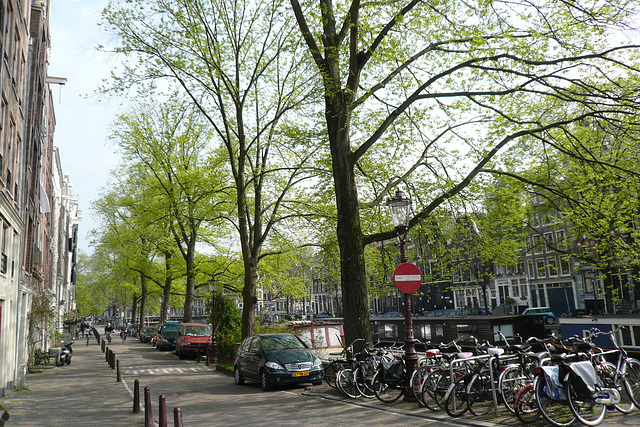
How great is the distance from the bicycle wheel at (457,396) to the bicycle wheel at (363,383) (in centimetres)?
274

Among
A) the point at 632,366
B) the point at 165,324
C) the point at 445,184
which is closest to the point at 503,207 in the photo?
the point at 445,184

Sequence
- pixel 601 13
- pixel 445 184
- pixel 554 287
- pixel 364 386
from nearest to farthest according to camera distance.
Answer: pixel 601 13, pixel 364 386, pixel 445 184, pixel 554 287

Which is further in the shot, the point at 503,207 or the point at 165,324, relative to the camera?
the point at 165,324

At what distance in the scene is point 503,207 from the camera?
47.6 feet

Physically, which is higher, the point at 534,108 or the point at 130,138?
the point at 130,138

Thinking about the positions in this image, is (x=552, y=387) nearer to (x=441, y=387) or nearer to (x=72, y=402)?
(x=441, y=387)

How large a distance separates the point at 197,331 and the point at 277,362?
51.2ft

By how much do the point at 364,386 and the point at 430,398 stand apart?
193 centimetres

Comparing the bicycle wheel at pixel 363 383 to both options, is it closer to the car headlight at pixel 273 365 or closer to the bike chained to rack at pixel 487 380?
the bike chained to rack at pixel 487 380

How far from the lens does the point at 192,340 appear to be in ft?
89.6

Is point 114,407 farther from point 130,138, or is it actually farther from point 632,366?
point 130,138

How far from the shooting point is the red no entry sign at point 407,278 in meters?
10.7

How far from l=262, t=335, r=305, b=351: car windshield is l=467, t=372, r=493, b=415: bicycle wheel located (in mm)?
6975

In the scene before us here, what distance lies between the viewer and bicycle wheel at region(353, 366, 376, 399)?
38.2 feet
